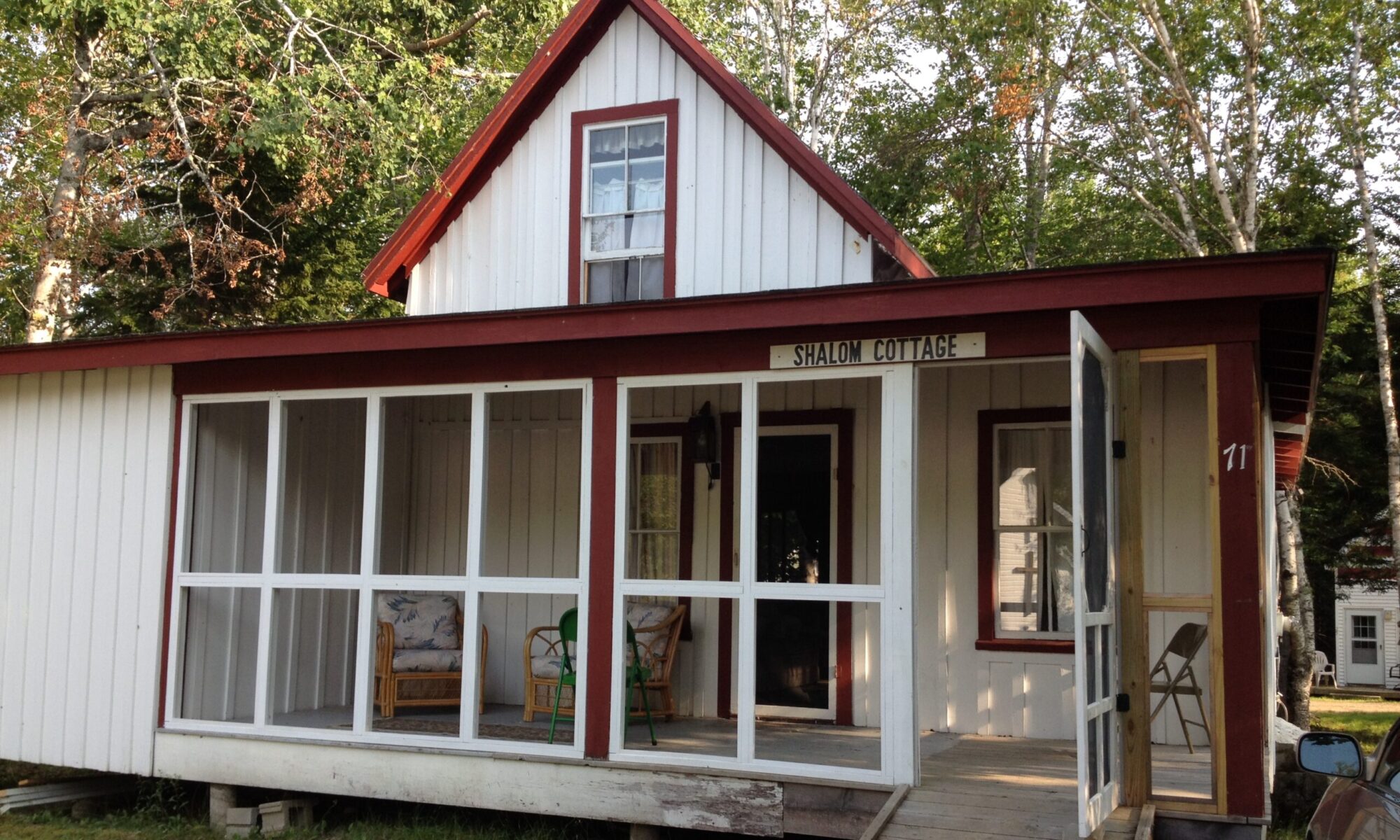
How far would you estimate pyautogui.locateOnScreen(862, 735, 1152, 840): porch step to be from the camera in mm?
5766

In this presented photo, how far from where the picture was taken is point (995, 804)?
618cm

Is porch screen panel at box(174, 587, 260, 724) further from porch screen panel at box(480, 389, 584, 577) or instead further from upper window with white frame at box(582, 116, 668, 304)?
upper window with white frame at box(582, 116, 668, 304)

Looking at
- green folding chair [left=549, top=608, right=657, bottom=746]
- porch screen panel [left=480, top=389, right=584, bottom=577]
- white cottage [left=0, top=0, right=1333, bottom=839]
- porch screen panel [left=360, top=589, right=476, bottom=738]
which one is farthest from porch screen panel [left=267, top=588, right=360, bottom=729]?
green folding chair [left=549, top=608, right=657, bottom=746]

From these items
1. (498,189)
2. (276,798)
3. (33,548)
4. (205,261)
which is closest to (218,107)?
(205,261)

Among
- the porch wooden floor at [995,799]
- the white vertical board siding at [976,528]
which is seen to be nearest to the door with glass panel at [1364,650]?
the white vertical board siding at [976,528]

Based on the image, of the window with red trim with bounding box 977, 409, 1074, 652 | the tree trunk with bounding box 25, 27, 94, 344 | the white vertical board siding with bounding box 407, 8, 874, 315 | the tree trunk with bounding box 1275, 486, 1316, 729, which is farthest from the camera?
the tree trunk with bounding box 25, 27, 94, 344

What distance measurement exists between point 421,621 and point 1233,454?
5987 mm

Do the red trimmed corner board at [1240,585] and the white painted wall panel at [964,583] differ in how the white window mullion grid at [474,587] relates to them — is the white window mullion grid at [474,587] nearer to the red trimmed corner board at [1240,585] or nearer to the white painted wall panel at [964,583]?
the white painted wall panel at [964,583]

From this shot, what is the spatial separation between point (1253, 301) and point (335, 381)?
5.47 m

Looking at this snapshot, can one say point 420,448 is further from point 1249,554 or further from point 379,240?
point 379,240

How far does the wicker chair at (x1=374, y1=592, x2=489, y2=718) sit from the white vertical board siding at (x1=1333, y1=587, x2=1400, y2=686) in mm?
28966

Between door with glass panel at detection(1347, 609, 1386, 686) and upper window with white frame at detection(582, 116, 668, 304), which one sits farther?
door with glass panel at detection(1347, 609, 1386, 686)

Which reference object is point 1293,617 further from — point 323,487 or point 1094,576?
point 323,487

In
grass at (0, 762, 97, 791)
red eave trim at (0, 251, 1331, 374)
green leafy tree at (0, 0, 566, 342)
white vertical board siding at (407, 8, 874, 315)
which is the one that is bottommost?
grass at (0, 762, 97, 791)
